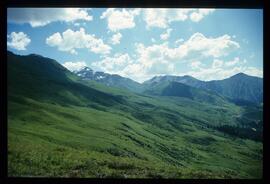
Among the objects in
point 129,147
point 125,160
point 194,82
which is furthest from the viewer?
point 129,147

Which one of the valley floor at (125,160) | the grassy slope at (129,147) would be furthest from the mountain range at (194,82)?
the valley floor at (125,160)

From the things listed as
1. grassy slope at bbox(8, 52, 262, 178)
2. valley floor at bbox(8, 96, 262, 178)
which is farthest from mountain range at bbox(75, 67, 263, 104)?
valley floor at bbox(8, 96, 262, 178)

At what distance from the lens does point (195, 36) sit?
877 cm

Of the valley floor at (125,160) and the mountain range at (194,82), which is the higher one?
the mountain range at (194,82)

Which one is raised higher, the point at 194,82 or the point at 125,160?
the point at 194,82

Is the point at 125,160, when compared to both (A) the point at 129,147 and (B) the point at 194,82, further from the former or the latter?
(A) the point at 129,147

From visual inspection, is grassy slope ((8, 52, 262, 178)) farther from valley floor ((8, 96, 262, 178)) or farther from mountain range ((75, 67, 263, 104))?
mountain range ((75, 67, 263, 104))

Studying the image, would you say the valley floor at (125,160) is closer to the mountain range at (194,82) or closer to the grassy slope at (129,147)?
the grassy slope at (129,147)

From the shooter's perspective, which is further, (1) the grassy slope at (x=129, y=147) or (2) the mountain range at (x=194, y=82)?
(2) the mountain range at (x=194, y=82)

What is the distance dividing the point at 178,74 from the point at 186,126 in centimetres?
1060

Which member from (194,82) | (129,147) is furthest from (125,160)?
(129,147)

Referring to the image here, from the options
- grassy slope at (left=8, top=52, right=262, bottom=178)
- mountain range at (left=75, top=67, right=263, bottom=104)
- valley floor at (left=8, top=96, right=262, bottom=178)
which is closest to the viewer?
valley floor at (left=8, top=96, right=262, bottom=178)
